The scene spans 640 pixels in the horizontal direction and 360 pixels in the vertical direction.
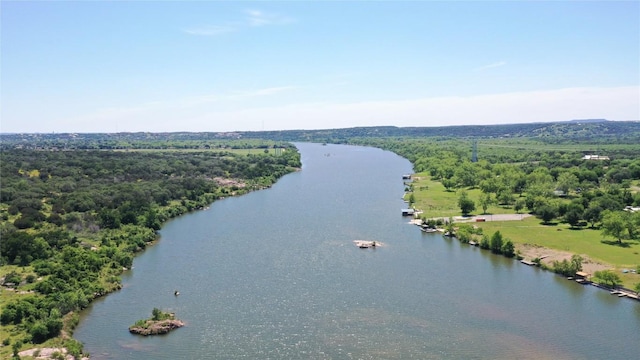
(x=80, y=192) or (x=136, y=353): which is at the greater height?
(x=80, y=192)

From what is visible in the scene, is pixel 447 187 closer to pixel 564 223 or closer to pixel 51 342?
Result: pixel 564 223

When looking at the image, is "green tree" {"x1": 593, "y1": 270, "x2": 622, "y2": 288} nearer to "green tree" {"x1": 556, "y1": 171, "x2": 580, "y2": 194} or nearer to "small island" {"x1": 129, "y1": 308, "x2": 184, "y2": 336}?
"small island" {"x1": 129, "y1": 308, "x2": 184, "y2": 336}

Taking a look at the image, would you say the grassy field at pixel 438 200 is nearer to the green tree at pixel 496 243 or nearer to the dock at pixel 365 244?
the dock at pixel 365 244

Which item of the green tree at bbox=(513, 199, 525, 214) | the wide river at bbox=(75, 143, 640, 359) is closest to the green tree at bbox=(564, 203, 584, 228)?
the green tree at bbox=(513, 199, 525, 214)

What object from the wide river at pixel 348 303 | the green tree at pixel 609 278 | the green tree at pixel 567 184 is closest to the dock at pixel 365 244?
the wide river at pixel 348 303

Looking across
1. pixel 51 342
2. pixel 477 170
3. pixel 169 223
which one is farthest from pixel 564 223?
pixel 51 342

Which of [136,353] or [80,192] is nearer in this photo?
[136,353]

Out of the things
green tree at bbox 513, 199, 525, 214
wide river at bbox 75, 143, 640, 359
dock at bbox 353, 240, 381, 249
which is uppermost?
green tree at bbox 513, 199, 525, 214
